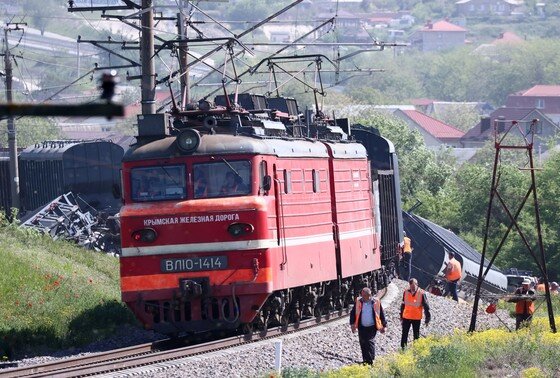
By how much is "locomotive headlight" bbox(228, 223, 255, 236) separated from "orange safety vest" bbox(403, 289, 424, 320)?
2.81 meters

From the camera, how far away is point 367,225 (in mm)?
27625

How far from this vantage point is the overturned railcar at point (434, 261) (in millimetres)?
42219

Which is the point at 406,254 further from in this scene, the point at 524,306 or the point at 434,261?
the point at 524,306

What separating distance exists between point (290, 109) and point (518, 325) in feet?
21.5

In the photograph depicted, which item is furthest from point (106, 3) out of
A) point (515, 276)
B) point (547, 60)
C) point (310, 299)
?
point (547, 60)

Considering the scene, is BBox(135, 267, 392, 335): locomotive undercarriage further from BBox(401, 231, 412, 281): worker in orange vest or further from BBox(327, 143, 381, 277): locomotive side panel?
BBox(401, 231, 412, 281): worker in orange vest

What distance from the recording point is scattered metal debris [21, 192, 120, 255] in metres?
35.0

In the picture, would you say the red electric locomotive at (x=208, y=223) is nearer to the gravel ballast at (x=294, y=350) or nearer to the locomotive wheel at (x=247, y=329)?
the locomotive wheel at (x=247, y=329)

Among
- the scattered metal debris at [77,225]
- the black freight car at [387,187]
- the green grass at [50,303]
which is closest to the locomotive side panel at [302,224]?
the green grass at [50,303]

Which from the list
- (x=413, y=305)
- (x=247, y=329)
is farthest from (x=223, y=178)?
(x=413, y=305)

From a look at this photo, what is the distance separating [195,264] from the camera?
20656 millimetres

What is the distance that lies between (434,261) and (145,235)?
2341cm

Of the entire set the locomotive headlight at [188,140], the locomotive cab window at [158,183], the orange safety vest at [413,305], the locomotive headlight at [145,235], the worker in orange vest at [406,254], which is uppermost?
the locomotive headlight at [188,140]

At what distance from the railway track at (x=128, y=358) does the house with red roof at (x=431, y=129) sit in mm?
109634
